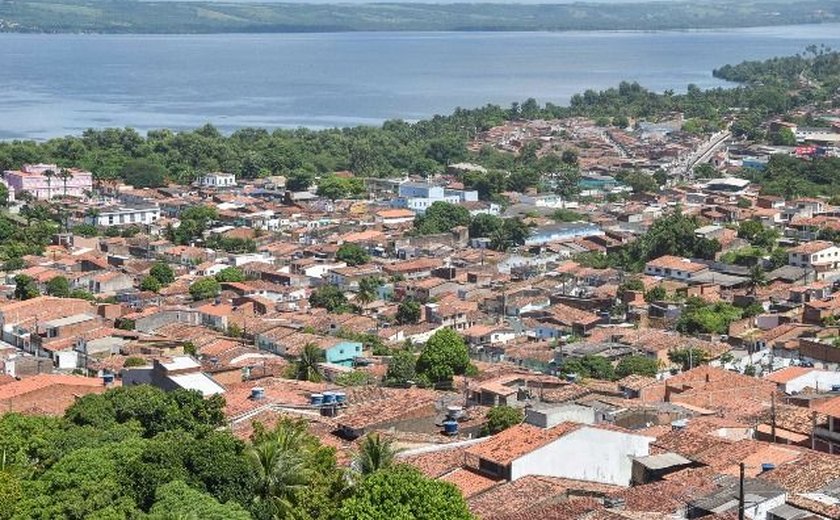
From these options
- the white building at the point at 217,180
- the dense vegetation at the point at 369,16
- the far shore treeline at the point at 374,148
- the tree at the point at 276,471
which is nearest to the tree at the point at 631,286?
the far shore treeline at the point at 374,148

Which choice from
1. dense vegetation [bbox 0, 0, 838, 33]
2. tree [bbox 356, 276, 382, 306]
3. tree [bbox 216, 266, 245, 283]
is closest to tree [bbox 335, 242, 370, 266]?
tree [bbox 356, 276, 382, 306]

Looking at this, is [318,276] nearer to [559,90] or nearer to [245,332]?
[245,332]

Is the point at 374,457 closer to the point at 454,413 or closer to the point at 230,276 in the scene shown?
the point at 454,413

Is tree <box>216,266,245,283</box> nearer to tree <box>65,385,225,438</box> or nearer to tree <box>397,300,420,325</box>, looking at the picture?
tree <box>397,300,420,325</box>

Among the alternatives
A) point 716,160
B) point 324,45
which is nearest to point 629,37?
point 324,45

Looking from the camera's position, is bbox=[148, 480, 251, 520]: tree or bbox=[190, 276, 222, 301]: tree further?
bbox=[190, 276, 222, 301]: tree

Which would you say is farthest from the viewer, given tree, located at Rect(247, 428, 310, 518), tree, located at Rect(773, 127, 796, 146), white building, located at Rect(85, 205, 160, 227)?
tree, located at Rect(773, 127, 796, 146)

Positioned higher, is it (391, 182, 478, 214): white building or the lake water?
the lake water
